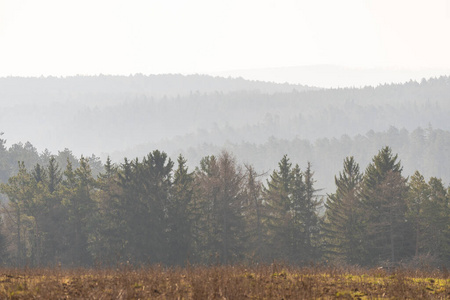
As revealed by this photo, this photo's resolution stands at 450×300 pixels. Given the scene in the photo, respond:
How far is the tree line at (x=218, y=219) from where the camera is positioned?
4459cm

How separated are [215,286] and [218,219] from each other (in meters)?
34.5

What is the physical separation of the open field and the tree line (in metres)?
29.2

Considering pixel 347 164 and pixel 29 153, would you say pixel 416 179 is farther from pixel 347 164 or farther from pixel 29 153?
pixel 29 153

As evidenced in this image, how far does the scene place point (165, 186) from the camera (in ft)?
150

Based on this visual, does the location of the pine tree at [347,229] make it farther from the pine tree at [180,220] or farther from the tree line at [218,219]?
the pine tree at [180,220]

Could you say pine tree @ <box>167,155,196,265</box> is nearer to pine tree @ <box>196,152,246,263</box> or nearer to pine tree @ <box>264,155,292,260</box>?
pine tree @ <box>196,152,246,263</box>

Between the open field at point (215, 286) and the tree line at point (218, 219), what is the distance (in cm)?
2919

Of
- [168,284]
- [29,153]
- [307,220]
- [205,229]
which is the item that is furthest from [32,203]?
[29,153]

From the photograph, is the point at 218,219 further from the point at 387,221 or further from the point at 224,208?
the point at 387,221

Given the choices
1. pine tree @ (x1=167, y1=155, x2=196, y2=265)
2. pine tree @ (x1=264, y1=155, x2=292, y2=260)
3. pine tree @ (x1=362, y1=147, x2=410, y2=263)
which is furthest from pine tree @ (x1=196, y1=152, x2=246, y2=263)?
pine tree @ (x1=362, y1=147, x2=410, y2=263)

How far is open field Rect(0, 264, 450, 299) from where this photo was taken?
1133cm

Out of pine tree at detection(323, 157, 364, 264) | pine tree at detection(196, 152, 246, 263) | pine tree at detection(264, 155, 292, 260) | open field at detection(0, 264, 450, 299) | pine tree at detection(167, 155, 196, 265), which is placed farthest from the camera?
pine tree at detection(323, 157, 364, 264)

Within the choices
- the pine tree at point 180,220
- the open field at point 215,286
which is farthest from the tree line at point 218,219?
→ the open field at point 215,286

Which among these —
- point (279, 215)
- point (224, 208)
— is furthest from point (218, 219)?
point (279, 215)
